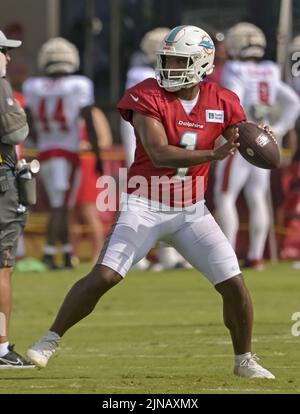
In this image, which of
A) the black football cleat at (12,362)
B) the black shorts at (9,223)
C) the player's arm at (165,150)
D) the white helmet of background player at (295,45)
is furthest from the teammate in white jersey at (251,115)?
the player's arm at (165,150)

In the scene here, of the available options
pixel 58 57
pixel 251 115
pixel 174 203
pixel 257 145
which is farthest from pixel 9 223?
pixel 58 57

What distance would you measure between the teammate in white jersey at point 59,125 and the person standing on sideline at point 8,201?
250 inches

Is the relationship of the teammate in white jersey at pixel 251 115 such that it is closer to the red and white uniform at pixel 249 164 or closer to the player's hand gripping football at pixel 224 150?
the red and white uniform at pixel 249 164

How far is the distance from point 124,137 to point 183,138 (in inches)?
281

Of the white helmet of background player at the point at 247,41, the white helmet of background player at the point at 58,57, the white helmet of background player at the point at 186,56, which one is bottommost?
the white helmet of background player at the point at 58,57

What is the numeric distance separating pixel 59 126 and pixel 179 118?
7383mm

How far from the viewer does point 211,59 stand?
8.22 meters

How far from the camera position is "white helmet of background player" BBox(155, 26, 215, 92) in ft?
26.2

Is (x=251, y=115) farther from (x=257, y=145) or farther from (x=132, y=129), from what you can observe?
(x=257, y=145)

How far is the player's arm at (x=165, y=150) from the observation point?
7.70 m

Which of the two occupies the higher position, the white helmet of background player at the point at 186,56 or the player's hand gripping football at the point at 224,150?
the white helmet of background player at the point at 186,56

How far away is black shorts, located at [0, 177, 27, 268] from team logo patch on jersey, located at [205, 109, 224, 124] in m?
1.41

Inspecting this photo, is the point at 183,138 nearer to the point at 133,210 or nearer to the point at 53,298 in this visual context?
the point at 133,210

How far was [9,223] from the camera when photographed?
878 cm
